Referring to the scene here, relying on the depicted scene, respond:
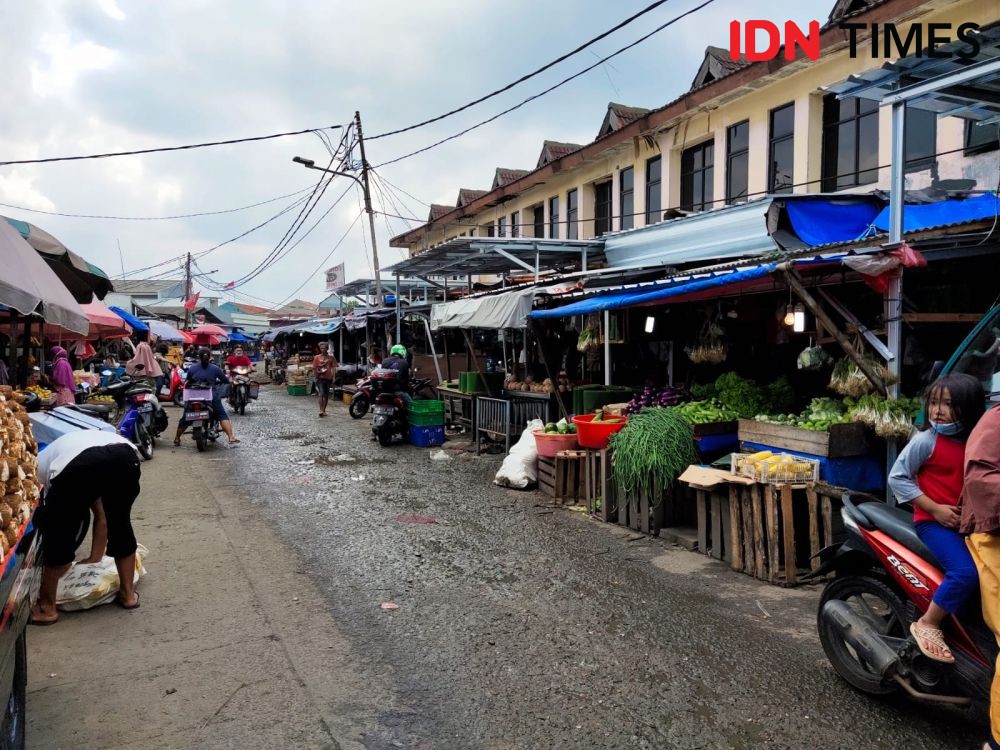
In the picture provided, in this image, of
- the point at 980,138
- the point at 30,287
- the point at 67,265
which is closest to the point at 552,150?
the point at 980,138

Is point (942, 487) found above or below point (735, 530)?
above

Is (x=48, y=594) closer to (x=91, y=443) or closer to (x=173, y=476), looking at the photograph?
(x=91, y=443)

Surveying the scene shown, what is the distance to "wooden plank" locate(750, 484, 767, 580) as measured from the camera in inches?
220

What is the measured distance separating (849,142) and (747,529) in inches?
356

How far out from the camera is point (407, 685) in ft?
12.9

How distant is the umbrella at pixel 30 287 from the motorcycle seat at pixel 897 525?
525 centimetres

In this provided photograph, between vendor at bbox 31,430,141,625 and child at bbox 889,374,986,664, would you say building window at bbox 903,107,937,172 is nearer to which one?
child at bbox 889,374,986,664

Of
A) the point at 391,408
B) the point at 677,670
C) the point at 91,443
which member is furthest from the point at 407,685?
the point at 391,408

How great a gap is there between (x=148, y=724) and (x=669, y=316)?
8.70m

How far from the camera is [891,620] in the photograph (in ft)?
Answer: 11.9

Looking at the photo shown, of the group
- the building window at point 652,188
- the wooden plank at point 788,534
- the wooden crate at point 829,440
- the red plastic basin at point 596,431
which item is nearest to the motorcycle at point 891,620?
the wooden plank at point 788,534

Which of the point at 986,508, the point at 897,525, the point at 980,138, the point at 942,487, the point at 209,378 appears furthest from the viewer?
the point at 209,378

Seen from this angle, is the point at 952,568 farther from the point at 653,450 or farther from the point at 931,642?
the point at 653,450

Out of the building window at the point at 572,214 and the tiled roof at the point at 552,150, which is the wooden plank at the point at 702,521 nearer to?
the building window at the point at 572,214
